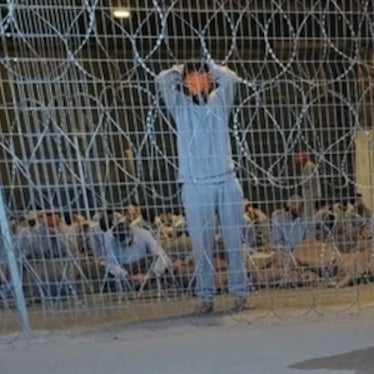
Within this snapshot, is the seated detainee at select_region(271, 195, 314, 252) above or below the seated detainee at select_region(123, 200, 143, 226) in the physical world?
below

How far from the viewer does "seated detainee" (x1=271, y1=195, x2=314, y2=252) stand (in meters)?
2.84

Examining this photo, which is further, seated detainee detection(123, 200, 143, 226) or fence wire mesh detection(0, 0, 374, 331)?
seated detainee detection(123, 200, 143, 226)

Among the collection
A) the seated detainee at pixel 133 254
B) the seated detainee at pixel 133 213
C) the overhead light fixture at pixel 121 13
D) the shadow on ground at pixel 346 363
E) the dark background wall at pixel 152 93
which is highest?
the overhead light fixture at pixel 121 13

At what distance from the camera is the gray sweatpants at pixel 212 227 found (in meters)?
2.55

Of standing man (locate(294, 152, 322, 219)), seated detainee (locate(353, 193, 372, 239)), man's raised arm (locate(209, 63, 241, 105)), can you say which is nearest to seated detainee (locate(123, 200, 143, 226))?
man's raised arm (locate(209, 63, 241, 105))

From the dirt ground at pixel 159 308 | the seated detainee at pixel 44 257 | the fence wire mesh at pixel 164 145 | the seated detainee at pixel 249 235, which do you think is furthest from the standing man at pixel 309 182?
the seated detainee at pixel 44 257

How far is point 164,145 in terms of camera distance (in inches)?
101

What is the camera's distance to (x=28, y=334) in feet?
7.84

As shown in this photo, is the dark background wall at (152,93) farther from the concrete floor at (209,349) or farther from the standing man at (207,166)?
the concrete floor at (209,349)

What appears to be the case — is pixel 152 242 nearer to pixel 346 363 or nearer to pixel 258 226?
pixel 258 226

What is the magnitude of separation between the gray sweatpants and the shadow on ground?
2.12ft

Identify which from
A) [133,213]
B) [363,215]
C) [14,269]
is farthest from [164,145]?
[363,215]

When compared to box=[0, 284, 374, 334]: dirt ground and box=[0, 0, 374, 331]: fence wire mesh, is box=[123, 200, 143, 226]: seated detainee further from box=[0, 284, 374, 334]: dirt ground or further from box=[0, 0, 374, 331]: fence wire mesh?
box=[0, 284, 374, 334]: dirt ground

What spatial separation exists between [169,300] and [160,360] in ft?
2.19
